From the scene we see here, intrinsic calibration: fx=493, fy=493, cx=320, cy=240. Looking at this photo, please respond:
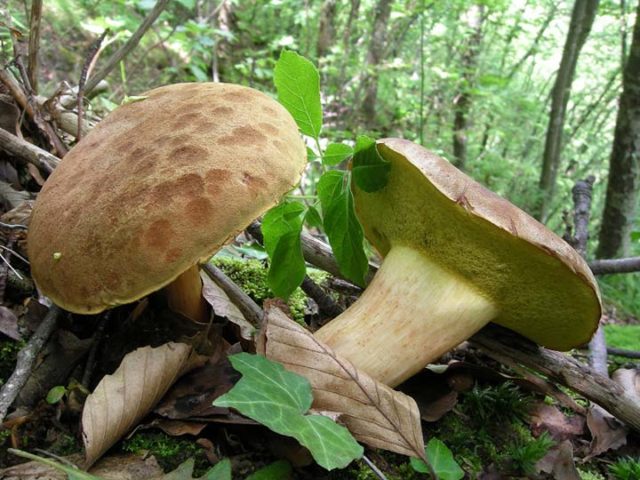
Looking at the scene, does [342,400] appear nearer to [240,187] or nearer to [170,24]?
[240,187]

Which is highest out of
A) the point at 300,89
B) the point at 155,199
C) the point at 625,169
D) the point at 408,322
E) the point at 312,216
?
the point at 300,89

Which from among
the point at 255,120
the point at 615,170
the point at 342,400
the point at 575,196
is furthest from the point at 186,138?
the point at 615,170

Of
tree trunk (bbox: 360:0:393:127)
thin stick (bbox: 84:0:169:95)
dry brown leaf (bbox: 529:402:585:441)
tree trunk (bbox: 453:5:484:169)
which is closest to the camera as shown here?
dry brown leaf (bbox: 529:402:585:441)

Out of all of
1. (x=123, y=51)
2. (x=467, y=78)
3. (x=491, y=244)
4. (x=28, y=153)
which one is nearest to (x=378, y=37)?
(x=467, y=78)

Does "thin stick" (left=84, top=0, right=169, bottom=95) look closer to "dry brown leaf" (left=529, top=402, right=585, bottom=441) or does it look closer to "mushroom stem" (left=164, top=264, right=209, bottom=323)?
"mushroom stem" (left=164, top=264, right=209, bottom=323)

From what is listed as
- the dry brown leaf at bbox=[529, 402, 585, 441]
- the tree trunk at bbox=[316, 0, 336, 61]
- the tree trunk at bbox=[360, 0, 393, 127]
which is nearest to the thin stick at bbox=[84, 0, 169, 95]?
the dry brown leaf at bbox=[529, 402, 585, 441]

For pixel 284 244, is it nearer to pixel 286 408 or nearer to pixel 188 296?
pixel 188 296

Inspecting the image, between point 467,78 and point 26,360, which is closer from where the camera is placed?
point 26,360
